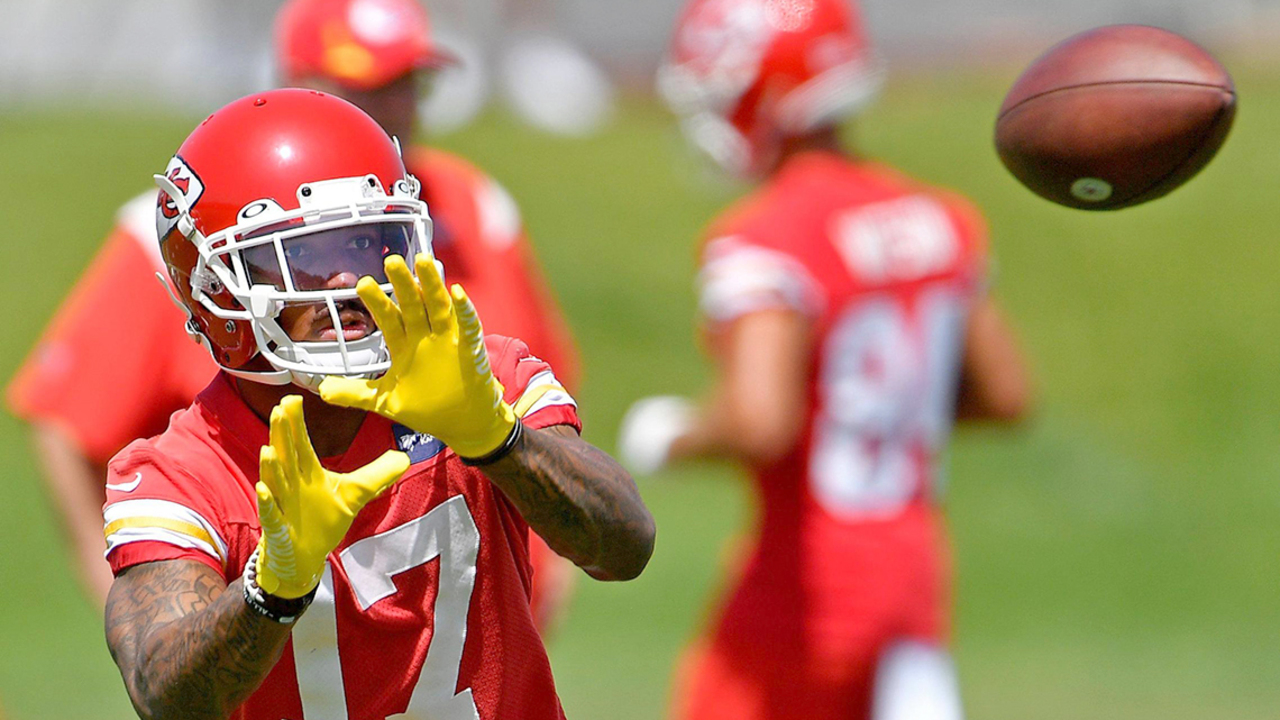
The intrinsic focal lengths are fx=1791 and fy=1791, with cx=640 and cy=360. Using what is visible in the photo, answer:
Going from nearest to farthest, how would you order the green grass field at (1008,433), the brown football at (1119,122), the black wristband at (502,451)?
the black wristband at (502,451) < the brown football at (1119,122) < the green grass field at (1008,433)

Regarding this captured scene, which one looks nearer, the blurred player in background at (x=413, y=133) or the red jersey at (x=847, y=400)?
the blurred player in background at (x=413, y=133)

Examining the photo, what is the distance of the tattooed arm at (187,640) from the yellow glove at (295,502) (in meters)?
0.08

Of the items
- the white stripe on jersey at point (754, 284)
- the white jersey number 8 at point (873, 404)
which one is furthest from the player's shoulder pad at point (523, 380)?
the white jersey number 8 at point (873, 404)

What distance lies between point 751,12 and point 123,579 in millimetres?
2849

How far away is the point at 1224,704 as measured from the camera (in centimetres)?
714

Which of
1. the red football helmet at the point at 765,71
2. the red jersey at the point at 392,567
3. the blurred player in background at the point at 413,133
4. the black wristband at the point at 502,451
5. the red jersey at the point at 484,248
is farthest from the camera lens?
the red football helmet at the point at 765,71

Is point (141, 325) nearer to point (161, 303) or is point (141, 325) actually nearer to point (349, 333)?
point (161, 303)

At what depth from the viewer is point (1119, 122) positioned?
3.32 metres

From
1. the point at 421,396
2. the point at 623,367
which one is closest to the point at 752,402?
the point at 421,396

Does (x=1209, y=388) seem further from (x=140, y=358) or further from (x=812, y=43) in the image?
(x=140, y=358)

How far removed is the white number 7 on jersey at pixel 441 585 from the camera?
259cm

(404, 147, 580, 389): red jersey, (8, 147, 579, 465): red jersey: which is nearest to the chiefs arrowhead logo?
(8, 147, 579, 465): red jersey

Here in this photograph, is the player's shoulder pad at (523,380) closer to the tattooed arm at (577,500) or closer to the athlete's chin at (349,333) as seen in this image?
the tattooed arm at (577,500)

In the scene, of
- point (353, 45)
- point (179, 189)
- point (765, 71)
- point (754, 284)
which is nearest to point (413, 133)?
point (353, 45)
